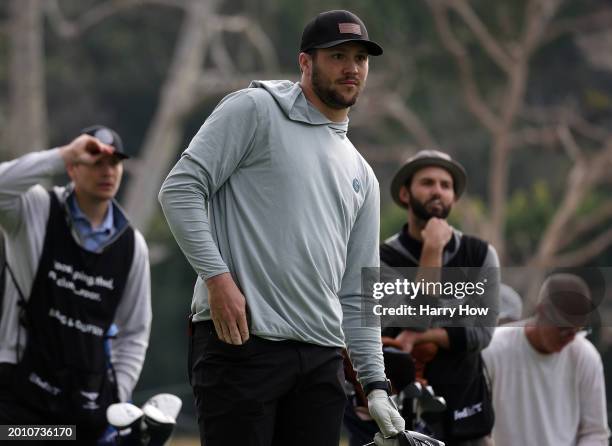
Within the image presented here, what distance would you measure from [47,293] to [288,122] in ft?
6.82

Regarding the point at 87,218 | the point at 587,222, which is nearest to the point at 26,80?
the point at 587,222

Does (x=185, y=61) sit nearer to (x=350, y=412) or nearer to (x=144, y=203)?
(x=144, y=203)

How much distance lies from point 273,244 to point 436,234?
2.02 metres

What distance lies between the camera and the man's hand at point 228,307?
3957 millimetres

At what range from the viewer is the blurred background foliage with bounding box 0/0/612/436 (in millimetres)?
22188

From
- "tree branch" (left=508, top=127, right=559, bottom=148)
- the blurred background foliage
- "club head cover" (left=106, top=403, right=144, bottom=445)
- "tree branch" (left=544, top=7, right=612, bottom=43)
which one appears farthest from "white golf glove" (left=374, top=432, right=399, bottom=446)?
"tree branch" (left=544, top=7, right=612, bottom=43)

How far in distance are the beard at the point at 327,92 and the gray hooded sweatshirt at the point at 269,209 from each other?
2.3 inches

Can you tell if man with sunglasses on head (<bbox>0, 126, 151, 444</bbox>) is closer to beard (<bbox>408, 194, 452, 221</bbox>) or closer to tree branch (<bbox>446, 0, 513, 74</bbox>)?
beard (<bbox>408, 194, 452, 221</bbox>)

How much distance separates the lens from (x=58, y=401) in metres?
5.80

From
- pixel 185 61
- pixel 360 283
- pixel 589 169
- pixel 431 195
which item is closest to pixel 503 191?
pixel 589 169

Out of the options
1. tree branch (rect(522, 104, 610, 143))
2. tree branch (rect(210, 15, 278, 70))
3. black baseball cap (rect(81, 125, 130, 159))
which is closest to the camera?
black baseball cap (rect(81, 125, 130, 159))

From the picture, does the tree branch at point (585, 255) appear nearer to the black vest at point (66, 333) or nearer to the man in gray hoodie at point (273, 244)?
the black vest at point (66, 333)

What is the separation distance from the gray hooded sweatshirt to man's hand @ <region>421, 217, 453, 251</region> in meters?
1.66

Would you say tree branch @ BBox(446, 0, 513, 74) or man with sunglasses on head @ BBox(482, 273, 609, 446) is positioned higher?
tree branch @ BBox(446, 0, 513, 74)
